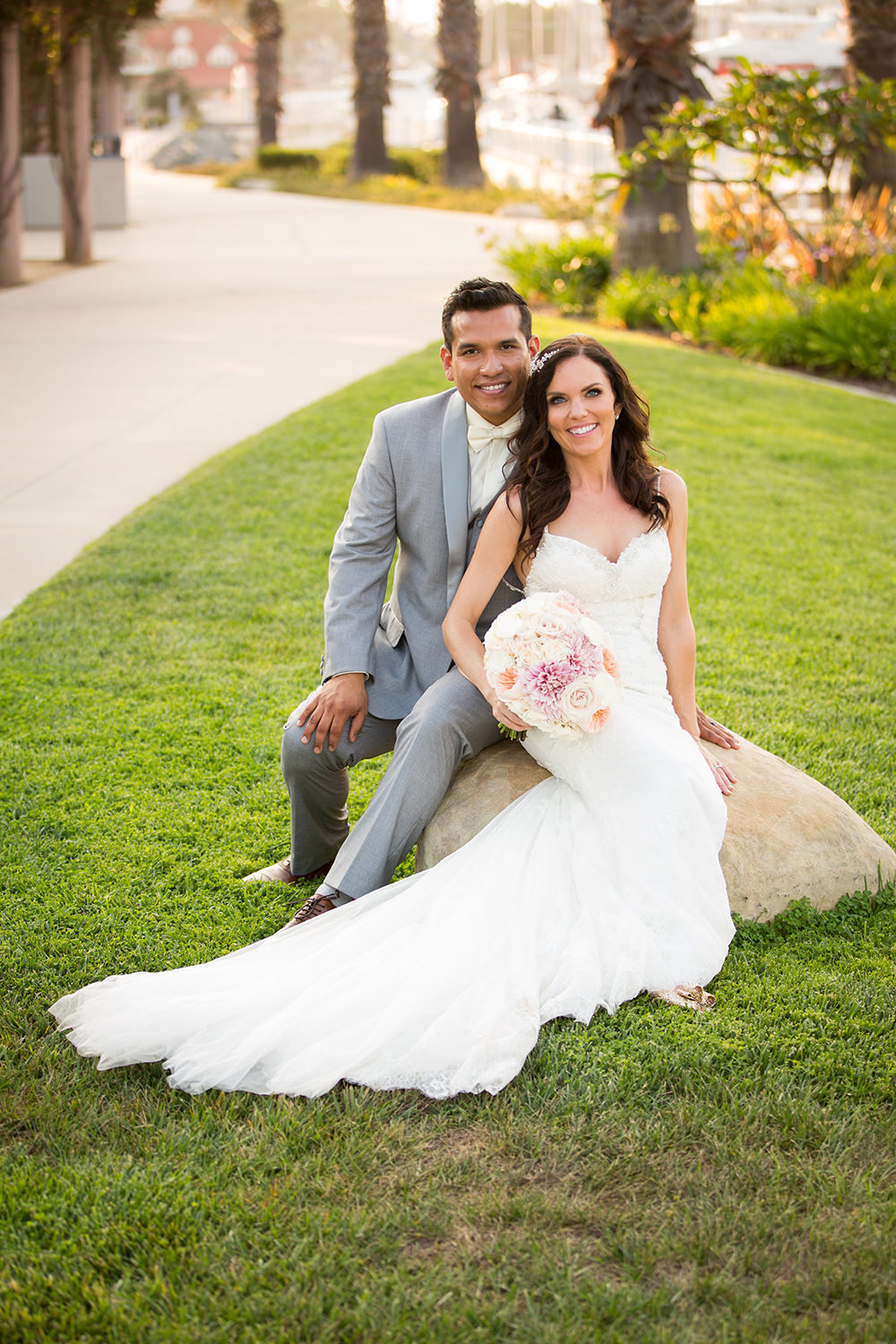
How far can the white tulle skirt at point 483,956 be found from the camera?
9.67 ft

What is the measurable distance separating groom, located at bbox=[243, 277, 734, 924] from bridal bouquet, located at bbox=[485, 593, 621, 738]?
0.35 metres

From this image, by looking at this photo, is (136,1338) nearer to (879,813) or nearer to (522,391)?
(522,391)

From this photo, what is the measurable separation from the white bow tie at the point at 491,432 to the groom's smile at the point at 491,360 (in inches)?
0.9

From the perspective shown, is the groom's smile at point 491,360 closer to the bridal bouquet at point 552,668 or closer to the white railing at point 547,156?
the bridal bouquet at point 552,668

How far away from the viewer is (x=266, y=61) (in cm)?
3891

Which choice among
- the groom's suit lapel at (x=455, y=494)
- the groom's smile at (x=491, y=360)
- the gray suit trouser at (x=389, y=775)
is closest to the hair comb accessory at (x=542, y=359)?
the groom's smile at (x=491, y=360)

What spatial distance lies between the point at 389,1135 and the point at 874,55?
45.6 ft

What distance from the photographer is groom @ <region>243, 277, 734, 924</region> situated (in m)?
3.71

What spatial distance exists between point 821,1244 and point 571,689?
1392mm

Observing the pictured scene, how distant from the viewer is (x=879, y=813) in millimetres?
4465

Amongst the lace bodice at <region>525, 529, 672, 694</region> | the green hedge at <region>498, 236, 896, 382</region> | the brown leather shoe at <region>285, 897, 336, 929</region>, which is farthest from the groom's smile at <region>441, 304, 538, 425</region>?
the green hedge at <region>498, 236, 896, 382</region>

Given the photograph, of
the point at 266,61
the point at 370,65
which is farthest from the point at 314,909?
the point at 266,61

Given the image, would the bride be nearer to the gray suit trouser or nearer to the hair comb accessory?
the hair comb accessory

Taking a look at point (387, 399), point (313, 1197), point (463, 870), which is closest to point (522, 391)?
point (463, 870)
